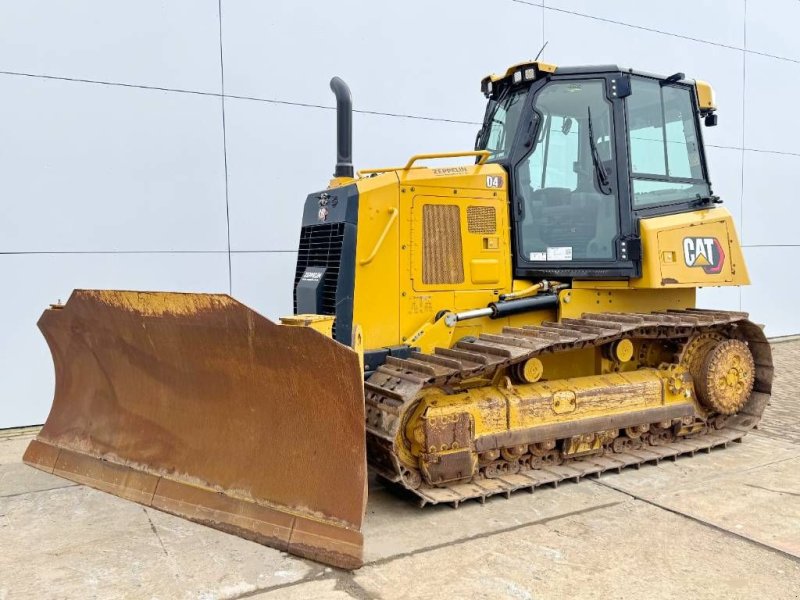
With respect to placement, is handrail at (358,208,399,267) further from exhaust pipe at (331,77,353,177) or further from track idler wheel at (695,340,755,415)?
track idler wheel at (695,340,755,415)

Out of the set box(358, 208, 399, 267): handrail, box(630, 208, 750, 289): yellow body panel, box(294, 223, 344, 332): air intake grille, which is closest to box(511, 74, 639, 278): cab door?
box(630, 208, 750, 289): yellow body panel

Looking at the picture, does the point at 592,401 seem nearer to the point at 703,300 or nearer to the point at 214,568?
the point at 214,568

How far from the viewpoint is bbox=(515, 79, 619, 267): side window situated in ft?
16.6

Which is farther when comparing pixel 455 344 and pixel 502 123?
pixel 502 123

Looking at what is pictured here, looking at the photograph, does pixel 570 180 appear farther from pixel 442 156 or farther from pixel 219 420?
pixel 219 420

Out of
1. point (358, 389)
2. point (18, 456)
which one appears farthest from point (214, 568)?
point (18, 456)

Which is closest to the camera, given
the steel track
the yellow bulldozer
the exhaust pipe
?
the yellow bulldozer

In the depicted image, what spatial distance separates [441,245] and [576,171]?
1.19 meters

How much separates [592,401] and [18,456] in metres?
4.65

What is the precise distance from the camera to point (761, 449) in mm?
5516

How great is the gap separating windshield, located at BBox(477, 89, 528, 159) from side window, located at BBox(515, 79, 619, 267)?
20cm

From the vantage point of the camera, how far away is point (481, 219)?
5031 mm

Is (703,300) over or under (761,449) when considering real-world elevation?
over

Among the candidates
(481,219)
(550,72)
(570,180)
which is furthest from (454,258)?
(550,72)
